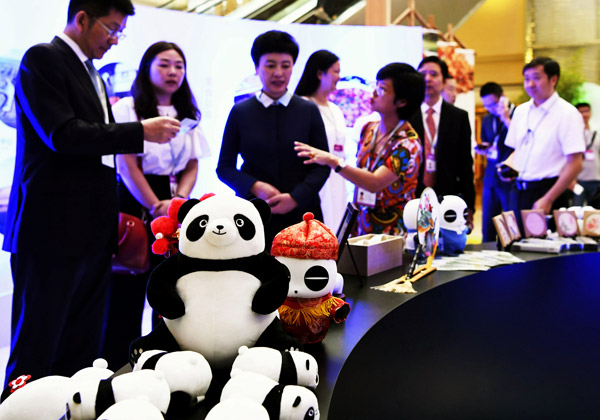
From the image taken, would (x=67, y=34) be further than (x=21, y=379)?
Yes

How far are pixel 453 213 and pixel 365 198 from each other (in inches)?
20.7

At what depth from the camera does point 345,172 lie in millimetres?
2283

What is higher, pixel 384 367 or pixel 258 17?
pixel 258 17

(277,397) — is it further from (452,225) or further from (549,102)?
(549,102)

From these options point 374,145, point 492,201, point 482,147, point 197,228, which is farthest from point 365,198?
point 482,147

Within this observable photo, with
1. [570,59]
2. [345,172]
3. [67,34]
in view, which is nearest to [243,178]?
[345,172]

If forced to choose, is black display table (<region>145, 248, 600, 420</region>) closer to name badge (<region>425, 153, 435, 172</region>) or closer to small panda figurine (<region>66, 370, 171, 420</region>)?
small panda figurine (<region>66, 370, 171, 420</region>)

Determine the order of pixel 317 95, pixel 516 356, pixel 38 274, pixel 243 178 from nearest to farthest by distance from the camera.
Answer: pixel 516 356, pixel 38 274, pixel 243 178, pixel 317 95

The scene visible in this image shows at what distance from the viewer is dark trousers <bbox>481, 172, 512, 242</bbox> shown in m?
4.09

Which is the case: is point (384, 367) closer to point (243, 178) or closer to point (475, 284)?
point (475, 284)

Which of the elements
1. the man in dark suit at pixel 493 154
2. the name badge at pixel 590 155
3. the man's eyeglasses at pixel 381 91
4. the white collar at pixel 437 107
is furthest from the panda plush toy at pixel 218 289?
the name badge at pixel 590 155

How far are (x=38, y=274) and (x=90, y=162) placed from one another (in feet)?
1.35

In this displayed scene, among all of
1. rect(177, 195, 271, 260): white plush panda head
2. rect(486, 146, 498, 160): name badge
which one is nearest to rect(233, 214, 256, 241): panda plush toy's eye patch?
rect(177, 195, 271, 260): white plush panda head

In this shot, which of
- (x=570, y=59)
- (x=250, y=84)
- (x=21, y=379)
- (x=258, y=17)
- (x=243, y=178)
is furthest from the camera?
(x=570, y=59)
